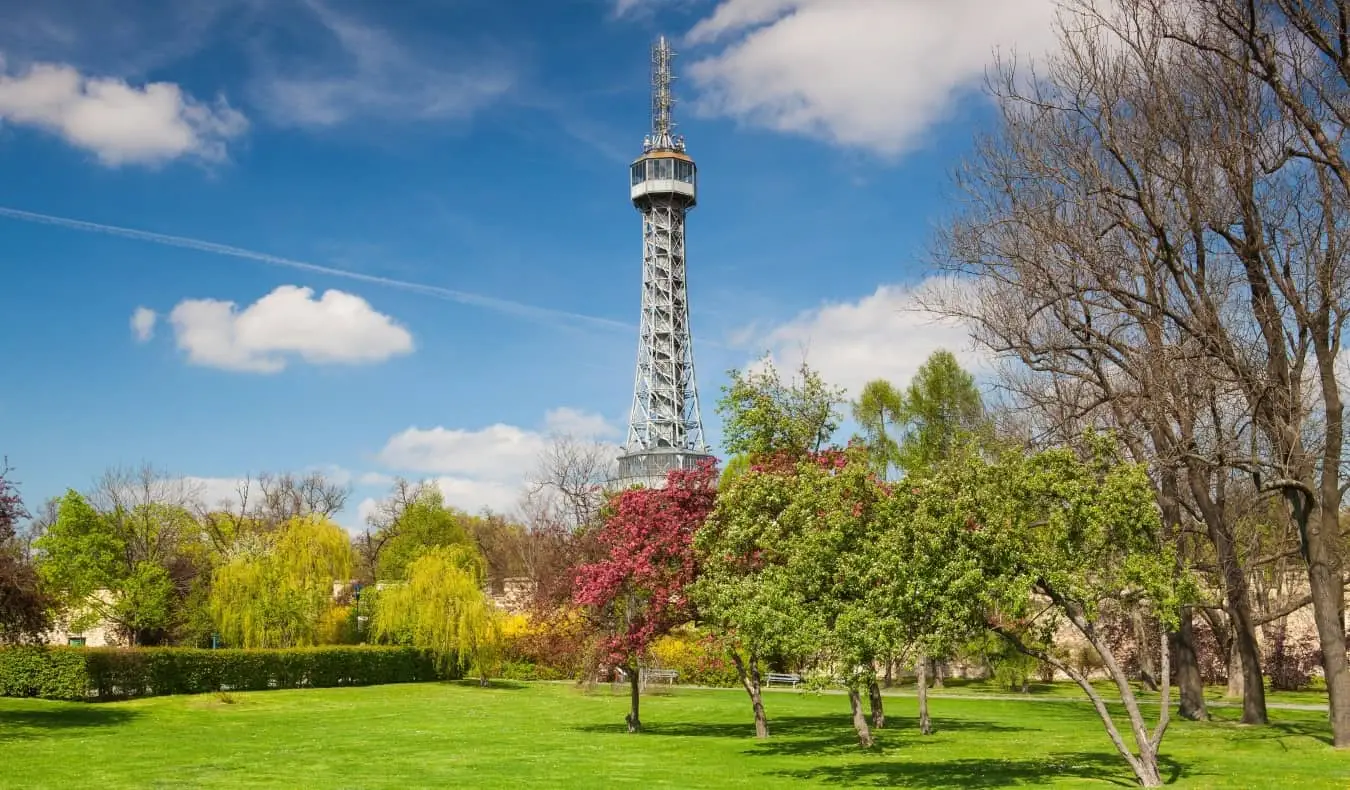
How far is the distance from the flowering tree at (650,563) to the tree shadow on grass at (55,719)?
1416 cm

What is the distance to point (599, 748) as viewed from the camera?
906 inches

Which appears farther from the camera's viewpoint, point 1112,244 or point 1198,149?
point 1112,244

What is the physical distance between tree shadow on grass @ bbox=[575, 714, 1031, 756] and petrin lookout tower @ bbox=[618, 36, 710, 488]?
73101 millimetres

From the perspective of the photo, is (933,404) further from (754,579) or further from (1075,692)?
(754,579)

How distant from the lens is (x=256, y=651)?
42094mm

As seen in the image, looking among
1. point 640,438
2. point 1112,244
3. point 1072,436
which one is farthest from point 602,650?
point 640,438

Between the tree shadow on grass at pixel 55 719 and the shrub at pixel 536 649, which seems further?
the shrub at pixel 536 649

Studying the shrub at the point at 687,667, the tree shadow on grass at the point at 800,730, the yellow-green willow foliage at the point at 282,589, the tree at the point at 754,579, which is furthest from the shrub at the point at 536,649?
the yellow-green willow foliage at the point at 282,589

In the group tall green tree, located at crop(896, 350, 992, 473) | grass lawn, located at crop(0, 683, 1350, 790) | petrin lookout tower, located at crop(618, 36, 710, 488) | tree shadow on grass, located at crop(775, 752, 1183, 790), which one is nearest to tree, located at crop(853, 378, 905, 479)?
tall green tree, located at crop(896, 350, 992, 473)

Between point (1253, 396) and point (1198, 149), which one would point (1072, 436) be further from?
point (1198, 149)

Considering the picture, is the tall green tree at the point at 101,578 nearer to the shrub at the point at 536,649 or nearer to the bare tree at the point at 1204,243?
the shrub at the point at 536,649

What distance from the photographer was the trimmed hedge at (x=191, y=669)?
34812mm

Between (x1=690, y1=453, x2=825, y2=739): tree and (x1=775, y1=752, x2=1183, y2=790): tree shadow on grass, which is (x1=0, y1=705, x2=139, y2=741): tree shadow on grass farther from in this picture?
(x1=775, y1=752, x2=1183, y2=790): tree shadow on grass

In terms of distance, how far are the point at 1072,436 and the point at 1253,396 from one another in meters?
4.23
